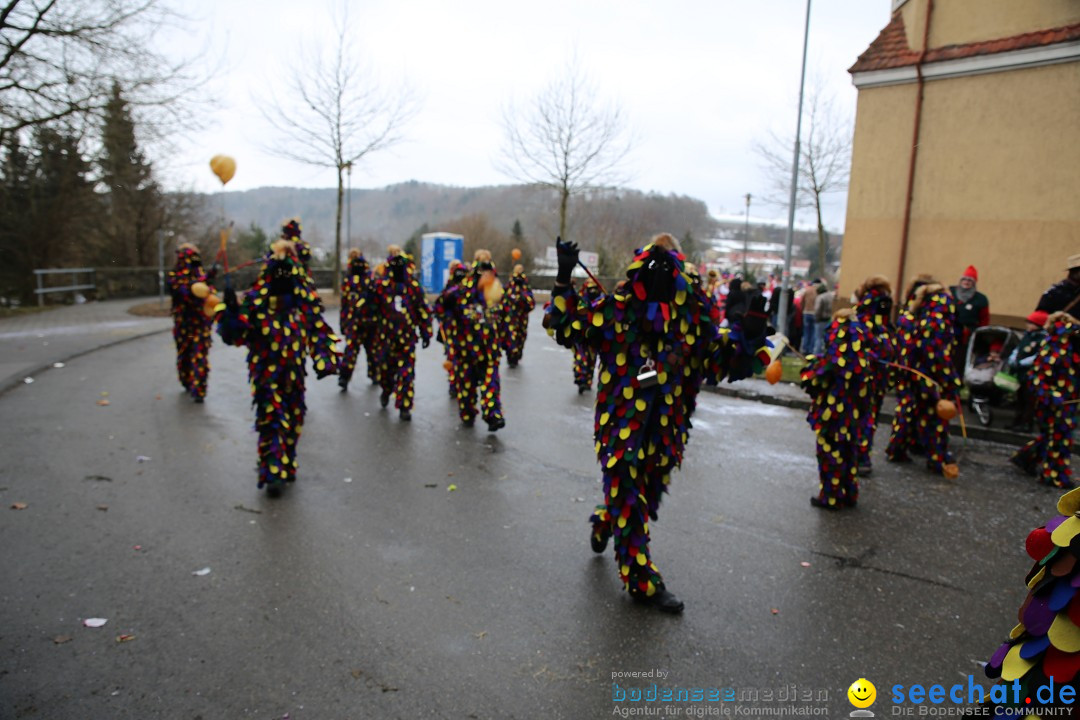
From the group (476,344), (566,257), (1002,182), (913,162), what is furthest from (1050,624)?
(913,162)

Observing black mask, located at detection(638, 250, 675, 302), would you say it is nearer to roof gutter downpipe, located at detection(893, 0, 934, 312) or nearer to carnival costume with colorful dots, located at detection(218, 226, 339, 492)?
carnival costume with colorful dots, located at detection(218, 226, 339, 492)

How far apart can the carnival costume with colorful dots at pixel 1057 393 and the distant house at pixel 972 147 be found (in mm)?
5550

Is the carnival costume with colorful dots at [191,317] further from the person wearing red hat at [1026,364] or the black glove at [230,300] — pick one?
the person wearing red hat at [1026,364]

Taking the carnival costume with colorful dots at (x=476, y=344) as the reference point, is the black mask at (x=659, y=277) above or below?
above

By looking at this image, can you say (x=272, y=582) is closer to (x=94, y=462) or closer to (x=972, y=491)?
(x=94, y=462)

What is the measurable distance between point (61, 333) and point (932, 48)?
57.5ft

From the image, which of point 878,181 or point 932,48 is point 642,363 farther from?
point 932,48

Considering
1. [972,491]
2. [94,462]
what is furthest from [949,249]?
[94,462]

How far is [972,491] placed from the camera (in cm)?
643

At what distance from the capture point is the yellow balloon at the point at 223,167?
5.65 m

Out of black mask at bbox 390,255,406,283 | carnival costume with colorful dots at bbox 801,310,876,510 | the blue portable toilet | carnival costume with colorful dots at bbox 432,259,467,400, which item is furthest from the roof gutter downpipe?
the blue portable toilet

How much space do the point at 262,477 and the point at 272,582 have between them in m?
1.66

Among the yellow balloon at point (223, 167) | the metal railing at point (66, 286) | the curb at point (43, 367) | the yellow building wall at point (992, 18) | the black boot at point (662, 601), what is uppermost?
the yellow building wall at point (992, 18)

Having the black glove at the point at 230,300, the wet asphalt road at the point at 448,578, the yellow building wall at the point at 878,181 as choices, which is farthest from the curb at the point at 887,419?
the black glove at the point at 230,300
